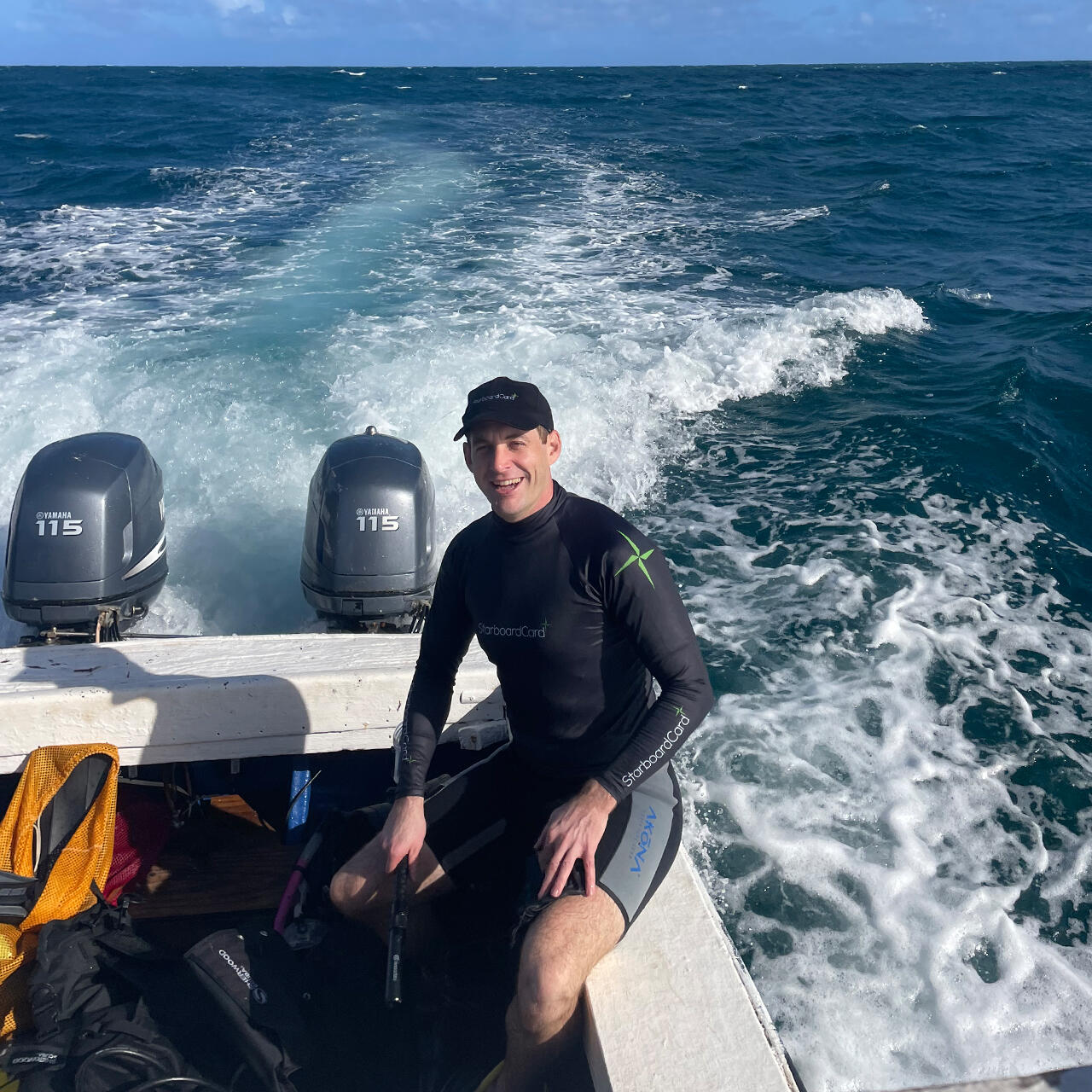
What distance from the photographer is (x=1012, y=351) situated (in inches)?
339

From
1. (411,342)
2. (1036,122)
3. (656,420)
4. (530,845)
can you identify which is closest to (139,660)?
(530,845)

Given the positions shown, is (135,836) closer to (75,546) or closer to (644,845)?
(75,546)

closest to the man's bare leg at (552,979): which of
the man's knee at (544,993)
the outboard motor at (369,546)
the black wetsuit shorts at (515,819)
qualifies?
the man's knee at (544,993)

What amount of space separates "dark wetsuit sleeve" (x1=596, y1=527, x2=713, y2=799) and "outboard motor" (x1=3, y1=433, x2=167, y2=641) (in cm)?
223

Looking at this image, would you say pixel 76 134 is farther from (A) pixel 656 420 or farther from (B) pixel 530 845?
(B) pixel 530 845

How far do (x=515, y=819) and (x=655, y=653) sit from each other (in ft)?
2.04

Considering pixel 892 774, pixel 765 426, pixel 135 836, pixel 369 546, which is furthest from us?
pixel 765 426

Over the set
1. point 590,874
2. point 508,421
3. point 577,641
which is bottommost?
point 590,874

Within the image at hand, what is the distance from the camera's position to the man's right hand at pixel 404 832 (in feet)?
7.24

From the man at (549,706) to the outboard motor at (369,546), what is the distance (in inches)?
49.1

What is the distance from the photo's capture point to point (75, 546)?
11.3ft

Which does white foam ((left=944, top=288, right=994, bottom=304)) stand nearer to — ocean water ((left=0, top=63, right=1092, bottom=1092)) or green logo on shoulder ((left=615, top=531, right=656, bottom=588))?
ocean water ((left=0, top=63, right=1092, bottom=1092))

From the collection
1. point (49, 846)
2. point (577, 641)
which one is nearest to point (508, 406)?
point (577, 641)

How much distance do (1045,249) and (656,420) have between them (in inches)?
308
